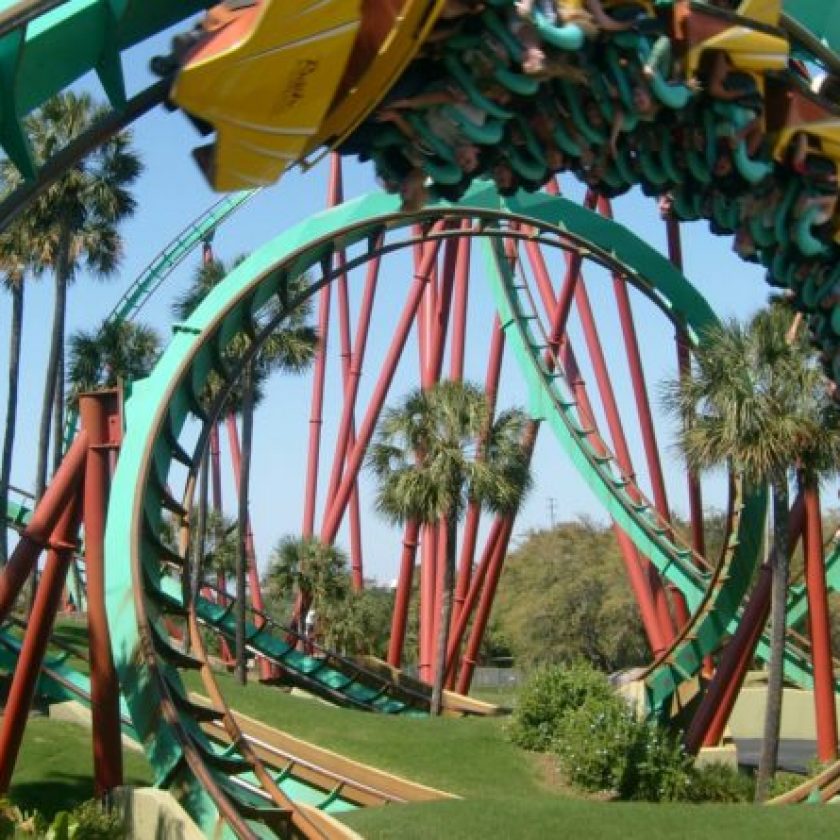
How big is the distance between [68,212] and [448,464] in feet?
21.9

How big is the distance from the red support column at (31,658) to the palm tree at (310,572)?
13505 millimetres

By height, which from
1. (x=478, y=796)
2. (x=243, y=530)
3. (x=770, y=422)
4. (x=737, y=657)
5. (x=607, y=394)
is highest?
(x=607, y=394)

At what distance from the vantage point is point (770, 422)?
38.8ft

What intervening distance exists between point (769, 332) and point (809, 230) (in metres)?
4.68

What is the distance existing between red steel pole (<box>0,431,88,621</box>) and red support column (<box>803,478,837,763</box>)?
6.21 metres

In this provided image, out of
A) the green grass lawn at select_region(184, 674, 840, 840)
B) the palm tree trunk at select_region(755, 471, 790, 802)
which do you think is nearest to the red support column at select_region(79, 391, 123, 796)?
the green grass lawn at select_region(184, 674, 840, 840)

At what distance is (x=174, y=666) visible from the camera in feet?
34.5

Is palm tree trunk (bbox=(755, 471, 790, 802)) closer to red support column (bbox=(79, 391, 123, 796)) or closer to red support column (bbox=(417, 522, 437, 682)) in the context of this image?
red support column (bbox=(79, 391, 123, 796))

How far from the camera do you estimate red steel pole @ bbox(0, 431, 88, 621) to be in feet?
34.3

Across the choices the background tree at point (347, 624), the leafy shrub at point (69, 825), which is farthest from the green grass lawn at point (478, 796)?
the background tree at point (347, 624)

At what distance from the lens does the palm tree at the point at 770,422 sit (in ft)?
38.9

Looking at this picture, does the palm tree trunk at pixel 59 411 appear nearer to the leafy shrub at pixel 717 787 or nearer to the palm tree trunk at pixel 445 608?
the palm tree trunk at pixel 445 608

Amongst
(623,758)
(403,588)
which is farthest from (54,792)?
(403,588)

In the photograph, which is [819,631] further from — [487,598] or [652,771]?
[487,598]
